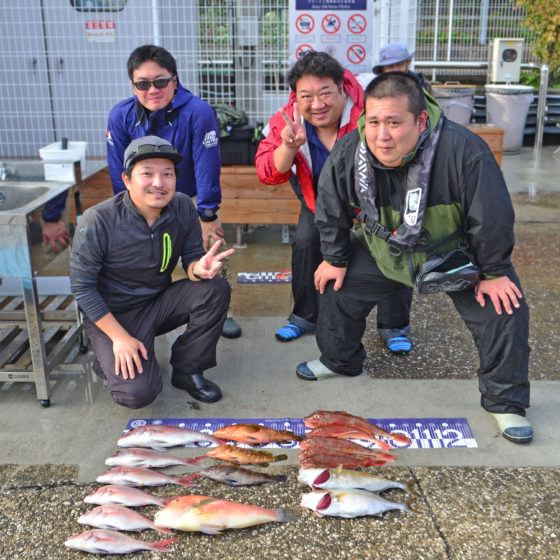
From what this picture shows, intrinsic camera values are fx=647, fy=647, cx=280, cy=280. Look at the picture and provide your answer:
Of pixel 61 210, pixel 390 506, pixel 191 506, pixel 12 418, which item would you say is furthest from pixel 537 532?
pixel 61 210

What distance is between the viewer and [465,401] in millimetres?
3402

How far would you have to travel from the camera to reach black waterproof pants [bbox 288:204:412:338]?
395cm

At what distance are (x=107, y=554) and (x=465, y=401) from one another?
1.94 m

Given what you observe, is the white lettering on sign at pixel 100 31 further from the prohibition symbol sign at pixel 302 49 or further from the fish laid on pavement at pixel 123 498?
the fish laid on pavement at pixel 123 498

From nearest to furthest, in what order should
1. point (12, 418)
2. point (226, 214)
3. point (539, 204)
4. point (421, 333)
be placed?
point (12, 418) → point (421, 333) → point (226, 214) → point (539, 204)

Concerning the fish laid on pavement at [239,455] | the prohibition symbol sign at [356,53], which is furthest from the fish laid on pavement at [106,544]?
the prohibition symbol sign at [356,53]

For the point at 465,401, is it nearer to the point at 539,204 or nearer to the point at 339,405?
the point at 339,405

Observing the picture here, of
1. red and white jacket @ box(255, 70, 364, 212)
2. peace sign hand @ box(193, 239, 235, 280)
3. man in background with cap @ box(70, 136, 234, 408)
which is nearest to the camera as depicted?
man in background with cap @ box(70, 136, 234, 408)

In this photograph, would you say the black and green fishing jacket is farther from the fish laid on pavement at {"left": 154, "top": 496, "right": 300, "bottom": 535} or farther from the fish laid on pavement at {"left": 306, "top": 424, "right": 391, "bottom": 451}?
the fish laid on pavement at {"left": 154, "top": 496, "right": 300, "bottom": 535}

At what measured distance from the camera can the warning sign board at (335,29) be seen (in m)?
5.64

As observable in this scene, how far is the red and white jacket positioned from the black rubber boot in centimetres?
119

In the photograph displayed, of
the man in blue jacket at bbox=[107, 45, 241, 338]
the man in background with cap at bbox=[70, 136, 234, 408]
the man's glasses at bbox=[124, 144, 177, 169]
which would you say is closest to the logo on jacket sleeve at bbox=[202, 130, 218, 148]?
the man in blue jacket at bbox=[107, 45, 241, 338]

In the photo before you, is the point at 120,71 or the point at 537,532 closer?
the point at 537,532

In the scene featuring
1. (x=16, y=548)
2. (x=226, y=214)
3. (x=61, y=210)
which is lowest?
(x=16, y=548)
